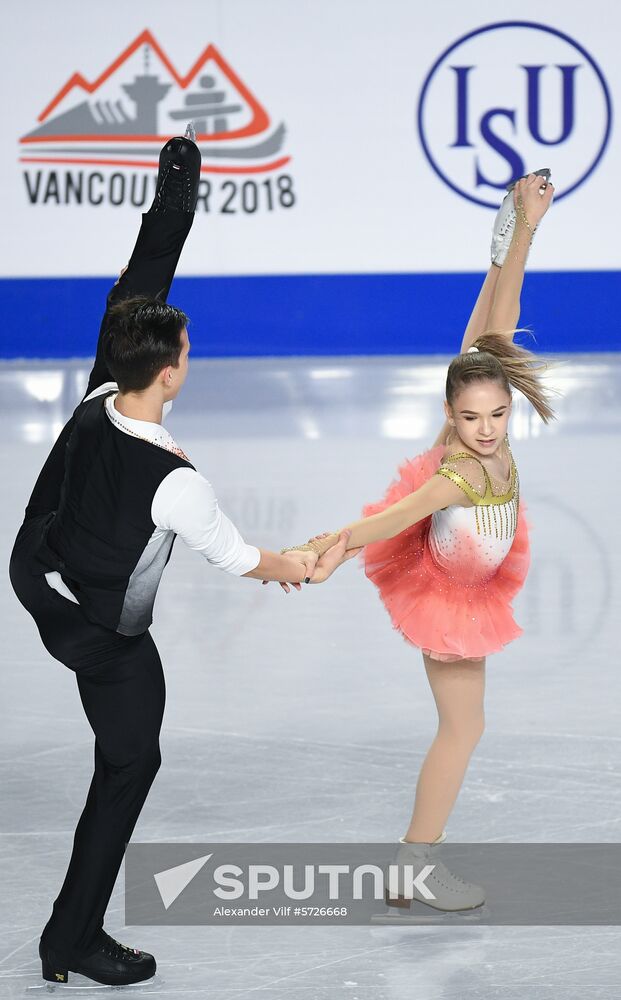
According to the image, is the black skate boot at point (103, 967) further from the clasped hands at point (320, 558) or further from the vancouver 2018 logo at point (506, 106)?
the vancouver 2018 logo at point (506, 106)

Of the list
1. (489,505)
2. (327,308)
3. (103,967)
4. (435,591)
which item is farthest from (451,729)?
(327,308)

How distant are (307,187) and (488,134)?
1475mm

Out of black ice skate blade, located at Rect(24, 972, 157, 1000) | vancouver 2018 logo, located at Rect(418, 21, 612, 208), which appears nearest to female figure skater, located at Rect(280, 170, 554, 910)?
black ice skate blade, located at Rect(24, 972, 157, 1000)

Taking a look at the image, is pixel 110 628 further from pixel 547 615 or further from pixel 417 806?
pixel 547 615

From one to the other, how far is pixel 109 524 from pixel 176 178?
88 centimetres

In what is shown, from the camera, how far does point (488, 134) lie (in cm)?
1156

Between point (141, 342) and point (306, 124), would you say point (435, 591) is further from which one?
point (306, 124)

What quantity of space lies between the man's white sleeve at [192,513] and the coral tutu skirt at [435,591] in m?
0.57

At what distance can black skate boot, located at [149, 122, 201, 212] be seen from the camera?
9.97 ft

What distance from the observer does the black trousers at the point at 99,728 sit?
8.54 feet

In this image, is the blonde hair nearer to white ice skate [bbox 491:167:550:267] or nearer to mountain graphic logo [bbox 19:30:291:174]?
white ice skate [bbox 491:167:550:267]

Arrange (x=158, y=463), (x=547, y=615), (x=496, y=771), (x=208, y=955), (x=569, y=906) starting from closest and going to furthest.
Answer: (x=158, y=463) < (x=208, y=955) < (x=569, y=906) < (x=496, y=771) < (x=547, y=615)

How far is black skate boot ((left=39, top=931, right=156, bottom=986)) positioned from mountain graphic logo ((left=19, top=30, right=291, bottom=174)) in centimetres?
956

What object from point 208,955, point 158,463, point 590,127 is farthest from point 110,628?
point 590,127
